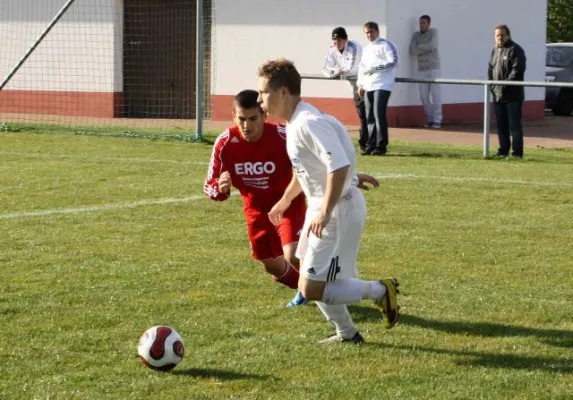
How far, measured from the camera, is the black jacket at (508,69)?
16.4 meters

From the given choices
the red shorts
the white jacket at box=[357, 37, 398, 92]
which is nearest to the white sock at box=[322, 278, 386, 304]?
the red shorts

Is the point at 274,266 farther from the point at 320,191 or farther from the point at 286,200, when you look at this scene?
the point at 320,191

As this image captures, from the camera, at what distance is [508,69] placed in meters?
16.5

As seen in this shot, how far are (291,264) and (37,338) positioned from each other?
5.56 feet

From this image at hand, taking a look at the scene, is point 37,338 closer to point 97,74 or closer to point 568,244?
point 568,244

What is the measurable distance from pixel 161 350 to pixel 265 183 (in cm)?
196

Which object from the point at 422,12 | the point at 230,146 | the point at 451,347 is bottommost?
the point at 451,347

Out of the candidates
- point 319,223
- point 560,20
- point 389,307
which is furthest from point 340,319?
point 560,20

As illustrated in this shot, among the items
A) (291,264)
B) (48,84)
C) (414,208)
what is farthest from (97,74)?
(291,264)

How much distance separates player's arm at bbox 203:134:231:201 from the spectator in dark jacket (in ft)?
30.3

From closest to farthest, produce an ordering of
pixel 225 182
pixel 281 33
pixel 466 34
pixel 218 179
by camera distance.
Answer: pixel 225 182
pixel 218 179
pixel 281 33
pixel 466 34

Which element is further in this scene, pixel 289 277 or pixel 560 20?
pixel 560 20

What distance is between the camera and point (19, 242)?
374 inches

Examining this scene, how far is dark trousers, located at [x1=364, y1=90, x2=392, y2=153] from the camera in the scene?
16.7m
